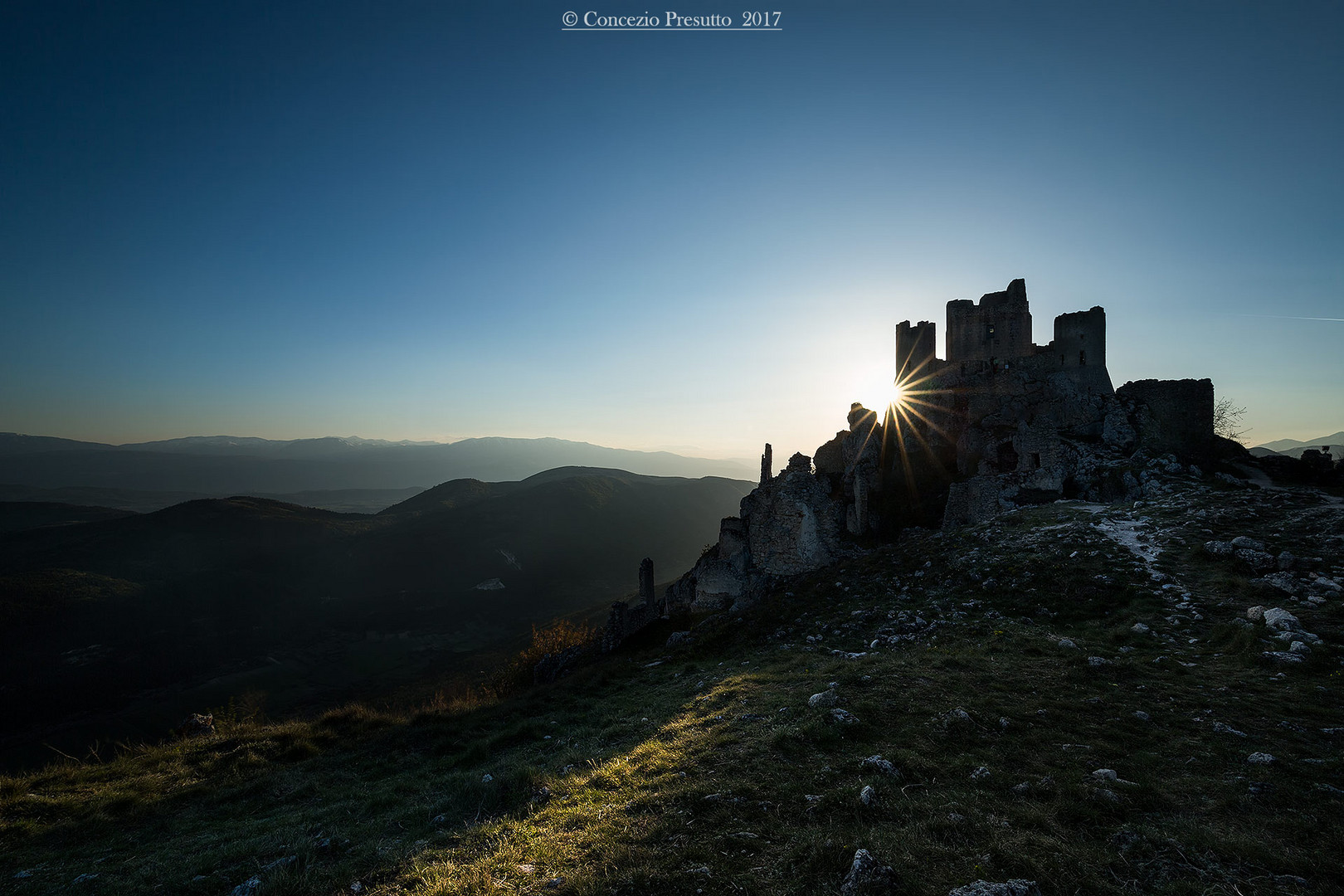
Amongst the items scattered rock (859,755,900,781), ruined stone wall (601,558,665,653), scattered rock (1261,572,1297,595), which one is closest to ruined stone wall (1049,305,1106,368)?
scattered rock (1261,572,1297,595)

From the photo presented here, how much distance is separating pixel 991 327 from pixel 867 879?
38.3 metres

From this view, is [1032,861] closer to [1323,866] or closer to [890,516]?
[1323,866]

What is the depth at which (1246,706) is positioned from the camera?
7.95 meters

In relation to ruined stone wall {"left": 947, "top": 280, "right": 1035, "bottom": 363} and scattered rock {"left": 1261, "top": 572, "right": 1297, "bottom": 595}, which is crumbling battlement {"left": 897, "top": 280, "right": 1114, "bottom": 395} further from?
scattered rock {"left": 1261, "top": 572, "right": 1297, "bottom": 595}

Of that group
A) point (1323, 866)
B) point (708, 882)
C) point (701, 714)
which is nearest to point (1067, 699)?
point (1323, 866)

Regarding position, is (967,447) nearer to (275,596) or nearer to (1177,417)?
(1177,417)

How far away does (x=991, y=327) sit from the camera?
3406 centimetres

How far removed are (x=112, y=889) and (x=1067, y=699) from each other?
579 inches

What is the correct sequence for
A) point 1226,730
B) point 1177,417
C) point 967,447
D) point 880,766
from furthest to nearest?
point 967,447 → point 1177,417 → point 1226,730 → point 880,766

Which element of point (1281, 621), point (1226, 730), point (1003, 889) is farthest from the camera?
point (1281, 621)

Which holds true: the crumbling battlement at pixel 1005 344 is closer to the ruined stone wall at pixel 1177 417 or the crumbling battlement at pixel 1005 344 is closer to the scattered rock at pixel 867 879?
the ruined stone wall at pixel 1177 417

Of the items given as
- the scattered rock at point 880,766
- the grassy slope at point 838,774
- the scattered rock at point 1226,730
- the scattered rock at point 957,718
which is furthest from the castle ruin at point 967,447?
the scattered rock at point 880,766

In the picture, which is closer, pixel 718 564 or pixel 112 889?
pixel 112 889

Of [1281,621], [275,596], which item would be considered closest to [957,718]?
[1281,621]
